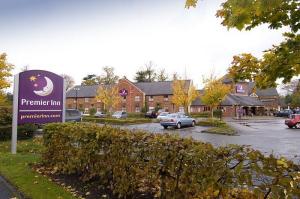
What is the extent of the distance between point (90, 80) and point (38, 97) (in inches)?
3945

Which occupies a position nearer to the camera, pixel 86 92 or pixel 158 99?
pixel 158 99

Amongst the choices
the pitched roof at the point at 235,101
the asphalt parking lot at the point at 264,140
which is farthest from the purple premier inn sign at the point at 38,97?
the pitched roof at the point at 235,101

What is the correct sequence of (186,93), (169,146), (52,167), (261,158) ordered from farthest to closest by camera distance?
(186,93) → (52,167) → (169,146) → (261,158)

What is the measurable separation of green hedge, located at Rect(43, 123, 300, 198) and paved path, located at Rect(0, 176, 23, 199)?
1.46m

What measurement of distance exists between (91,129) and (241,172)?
15.2 feet

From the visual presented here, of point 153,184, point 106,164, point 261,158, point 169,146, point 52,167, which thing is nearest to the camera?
point 261,158

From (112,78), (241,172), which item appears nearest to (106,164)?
(241,172)

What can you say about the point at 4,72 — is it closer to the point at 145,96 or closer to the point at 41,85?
the point at 41,85

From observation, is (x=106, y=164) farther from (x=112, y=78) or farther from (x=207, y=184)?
(x=112, y=78)

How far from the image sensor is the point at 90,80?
112 m

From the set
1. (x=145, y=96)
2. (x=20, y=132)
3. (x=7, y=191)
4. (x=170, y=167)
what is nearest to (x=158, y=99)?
(x=145, y=96)

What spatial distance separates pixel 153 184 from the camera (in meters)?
6.12

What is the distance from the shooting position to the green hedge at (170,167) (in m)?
3.91

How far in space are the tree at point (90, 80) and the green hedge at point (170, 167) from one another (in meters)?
104
